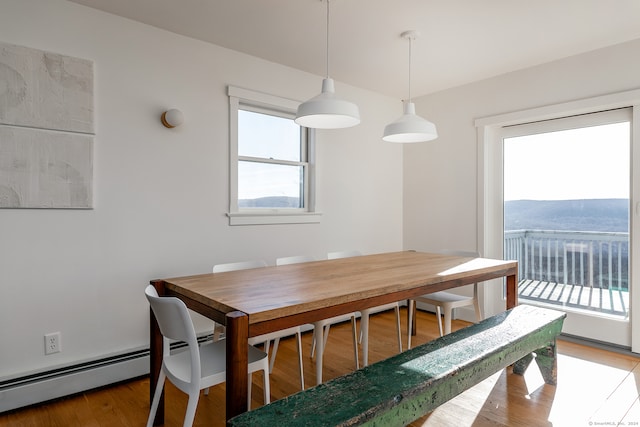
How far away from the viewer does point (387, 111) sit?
4457mm

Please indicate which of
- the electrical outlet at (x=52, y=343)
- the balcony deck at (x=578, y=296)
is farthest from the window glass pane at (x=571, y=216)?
the electrical outlet at (x=52, y=343)

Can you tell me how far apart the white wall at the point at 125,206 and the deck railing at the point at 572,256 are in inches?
92.7

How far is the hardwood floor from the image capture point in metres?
2.09

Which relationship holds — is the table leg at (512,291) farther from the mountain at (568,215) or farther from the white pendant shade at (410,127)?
the white pendant shade at (410,127)

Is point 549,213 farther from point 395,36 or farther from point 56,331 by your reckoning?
point 56,331

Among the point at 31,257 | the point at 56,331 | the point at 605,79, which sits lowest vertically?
the point at 56,331

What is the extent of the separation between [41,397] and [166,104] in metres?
2.05

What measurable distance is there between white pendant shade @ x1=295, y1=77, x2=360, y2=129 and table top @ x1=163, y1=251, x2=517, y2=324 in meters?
0.89

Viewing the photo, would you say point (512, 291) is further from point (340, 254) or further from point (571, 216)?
point (340, 254)

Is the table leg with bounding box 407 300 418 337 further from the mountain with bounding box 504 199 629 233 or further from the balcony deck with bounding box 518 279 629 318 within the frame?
the mountain with bounding box 504 199 629 233

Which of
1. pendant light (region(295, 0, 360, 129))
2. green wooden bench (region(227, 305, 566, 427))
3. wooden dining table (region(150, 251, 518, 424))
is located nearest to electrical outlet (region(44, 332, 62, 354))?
wooden dining table (region(150, 251, 518, 424))

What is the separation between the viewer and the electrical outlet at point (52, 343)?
236cm

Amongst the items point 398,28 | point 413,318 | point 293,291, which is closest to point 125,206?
point 293,291

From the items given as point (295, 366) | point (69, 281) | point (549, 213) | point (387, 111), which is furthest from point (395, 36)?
point (69, 281)
